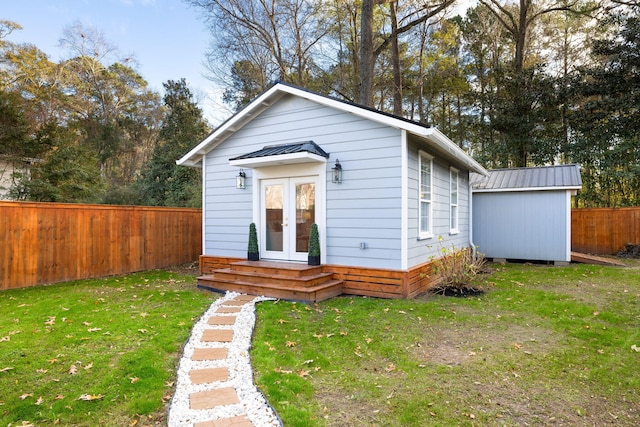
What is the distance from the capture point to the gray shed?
9.59m

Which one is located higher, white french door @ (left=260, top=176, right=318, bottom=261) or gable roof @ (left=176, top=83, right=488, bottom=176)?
gable roof @ (left=176, top=83, right=488, bottom=176)

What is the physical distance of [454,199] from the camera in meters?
9.22

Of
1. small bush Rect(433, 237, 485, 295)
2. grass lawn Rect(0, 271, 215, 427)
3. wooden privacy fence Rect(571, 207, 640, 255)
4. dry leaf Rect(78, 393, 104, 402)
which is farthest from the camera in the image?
wooden privacy fence Rect(571, 207, 640, 255)

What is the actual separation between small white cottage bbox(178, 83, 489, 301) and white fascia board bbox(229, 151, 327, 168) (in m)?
0.02

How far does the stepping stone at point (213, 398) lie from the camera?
2639mm

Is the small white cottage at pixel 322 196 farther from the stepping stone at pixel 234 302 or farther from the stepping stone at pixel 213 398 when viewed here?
the stepping stone at pixel 213 398

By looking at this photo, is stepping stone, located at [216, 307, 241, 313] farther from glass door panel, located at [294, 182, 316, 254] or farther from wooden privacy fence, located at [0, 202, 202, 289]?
wooden privacy fence, located at [0, 202, 202, 289]

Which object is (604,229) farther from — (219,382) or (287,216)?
(219,382)

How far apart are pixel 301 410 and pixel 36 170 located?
1230 centimetres

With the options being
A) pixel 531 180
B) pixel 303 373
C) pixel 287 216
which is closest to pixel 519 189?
pixel 531 180

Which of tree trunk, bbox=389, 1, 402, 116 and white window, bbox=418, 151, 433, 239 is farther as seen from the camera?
tree trunk, bbox=389, 1, 402, 116

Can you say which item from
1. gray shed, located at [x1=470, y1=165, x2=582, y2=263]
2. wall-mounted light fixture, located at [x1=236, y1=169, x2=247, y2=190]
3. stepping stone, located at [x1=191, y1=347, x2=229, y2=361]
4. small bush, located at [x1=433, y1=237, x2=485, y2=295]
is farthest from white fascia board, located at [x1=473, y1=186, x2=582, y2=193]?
stepping stone, located at [x1=191, y1=347, x2=229, y2=361]

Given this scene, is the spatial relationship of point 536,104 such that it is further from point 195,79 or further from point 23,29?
point 23,29

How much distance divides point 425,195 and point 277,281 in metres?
3.33
